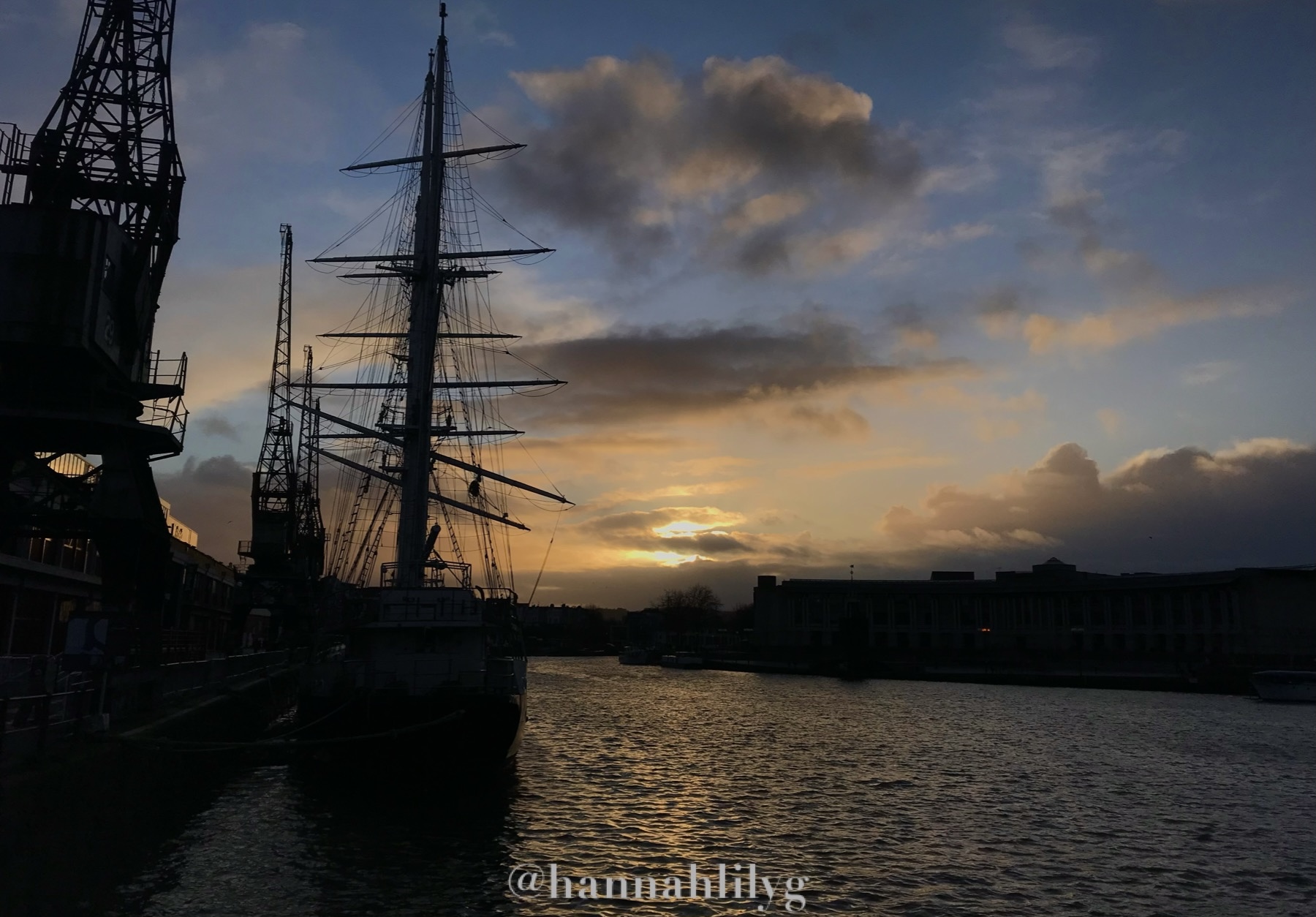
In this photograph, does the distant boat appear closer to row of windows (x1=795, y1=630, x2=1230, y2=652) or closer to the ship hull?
row of windows (x1=795, y1=630, x2=1230, y2=652)

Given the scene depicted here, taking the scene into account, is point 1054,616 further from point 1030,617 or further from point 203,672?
point 203,672

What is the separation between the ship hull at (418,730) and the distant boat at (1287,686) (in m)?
84.3

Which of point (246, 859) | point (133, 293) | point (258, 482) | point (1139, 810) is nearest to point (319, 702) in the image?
point (246, 859)

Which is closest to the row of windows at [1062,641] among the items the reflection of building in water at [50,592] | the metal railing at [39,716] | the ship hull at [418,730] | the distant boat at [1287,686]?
the distant boat at [1287,686]

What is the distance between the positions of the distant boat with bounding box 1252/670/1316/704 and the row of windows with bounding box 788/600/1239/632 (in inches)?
1286

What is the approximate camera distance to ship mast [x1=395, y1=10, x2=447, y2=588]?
44844mm

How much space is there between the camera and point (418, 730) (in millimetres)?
29438

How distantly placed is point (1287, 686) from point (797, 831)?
81.6 meters

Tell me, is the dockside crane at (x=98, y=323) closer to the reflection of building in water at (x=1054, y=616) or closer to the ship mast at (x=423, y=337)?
the ship mast at (x=423, y=337)

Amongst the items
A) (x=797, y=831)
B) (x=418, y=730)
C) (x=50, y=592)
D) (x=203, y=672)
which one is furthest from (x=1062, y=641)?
(x=50, y=592)

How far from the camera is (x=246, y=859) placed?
70.0ft

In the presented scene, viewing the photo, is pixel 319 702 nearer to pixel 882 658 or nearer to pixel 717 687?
pixel 717 687

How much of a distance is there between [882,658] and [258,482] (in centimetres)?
9772

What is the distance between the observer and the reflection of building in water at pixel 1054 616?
113 meters
